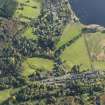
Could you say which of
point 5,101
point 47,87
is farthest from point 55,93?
point 5,101

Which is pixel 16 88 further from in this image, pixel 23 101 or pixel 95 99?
pixel 95 99

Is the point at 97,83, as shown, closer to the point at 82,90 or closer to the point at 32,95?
the point at 82,90

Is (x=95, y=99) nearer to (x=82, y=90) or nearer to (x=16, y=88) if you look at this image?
(x=82, y=90)

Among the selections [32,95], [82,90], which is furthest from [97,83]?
[32,95]

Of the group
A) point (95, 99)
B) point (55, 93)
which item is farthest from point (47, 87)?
point (95, 99)

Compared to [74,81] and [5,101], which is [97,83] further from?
[5,101]
